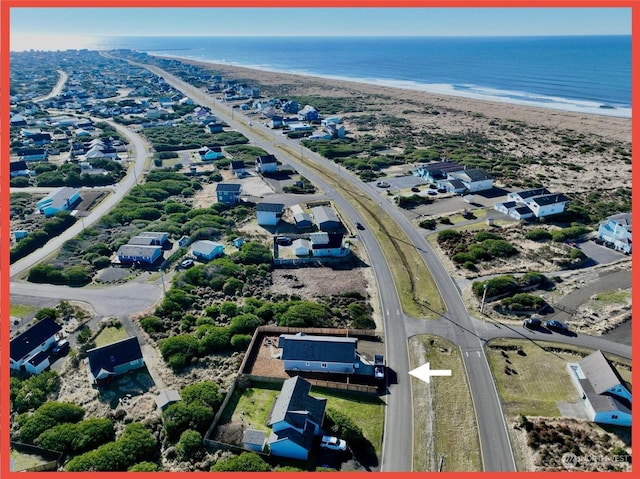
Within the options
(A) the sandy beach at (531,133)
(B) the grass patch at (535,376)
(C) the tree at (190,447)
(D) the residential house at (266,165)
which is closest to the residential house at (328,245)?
(B) the grass patch at (535,376)

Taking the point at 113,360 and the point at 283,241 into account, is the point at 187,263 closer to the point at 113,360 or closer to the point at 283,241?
the point at 283,241

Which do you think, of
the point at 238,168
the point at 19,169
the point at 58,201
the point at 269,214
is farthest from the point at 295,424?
the point at 19,169

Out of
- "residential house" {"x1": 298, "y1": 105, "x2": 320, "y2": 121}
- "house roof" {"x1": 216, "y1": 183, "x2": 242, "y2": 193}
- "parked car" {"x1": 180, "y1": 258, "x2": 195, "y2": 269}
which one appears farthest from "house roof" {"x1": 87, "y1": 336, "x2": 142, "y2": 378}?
"residential house" {"x1": 298, "y1": 105, "x2": 320, "y2": 121}

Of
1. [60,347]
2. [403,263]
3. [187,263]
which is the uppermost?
[187,263]

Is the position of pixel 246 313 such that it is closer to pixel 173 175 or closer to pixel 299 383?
pixel 299 383

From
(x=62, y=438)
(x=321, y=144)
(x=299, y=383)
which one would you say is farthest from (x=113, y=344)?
(x=321, y=144)

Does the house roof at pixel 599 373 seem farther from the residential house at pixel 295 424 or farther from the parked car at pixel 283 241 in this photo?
the parked car at pixel 283 241
